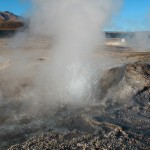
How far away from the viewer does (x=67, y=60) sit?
1206 centimetres

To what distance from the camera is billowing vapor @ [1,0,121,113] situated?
416 inches

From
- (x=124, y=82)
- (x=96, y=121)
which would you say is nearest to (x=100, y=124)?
(x=96, y=121)

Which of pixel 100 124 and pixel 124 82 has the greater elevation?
pixel 124 82

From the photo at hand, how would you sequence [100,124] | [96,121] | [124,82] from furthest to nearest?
[124,82], [96,121], [100,124]

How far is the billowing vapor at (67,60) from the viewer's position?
10.6 m

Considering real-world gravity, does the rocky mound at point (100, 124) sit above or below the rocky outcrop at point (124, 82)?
below

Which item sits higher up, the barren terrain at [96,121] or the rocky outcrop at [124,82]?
the rocky outcrop at [124,82]

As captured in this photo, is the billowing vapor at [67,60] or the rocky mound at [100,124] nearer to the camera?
the rocky mound at [100,124]

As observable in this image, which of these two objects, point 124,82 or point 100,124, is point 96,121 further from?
point 124,82

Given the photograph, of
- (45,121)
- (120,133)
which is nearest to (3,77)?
(45,121)

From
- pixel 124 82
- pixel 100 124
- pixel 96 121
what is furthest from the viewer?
pixel 124 82

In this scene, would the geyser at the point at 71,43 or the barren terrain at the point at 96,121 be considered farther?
the geyser at the point at 71,43

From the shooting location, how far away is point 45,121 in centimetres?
766

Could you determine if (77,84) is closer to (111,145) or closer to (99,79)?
(99,79)
